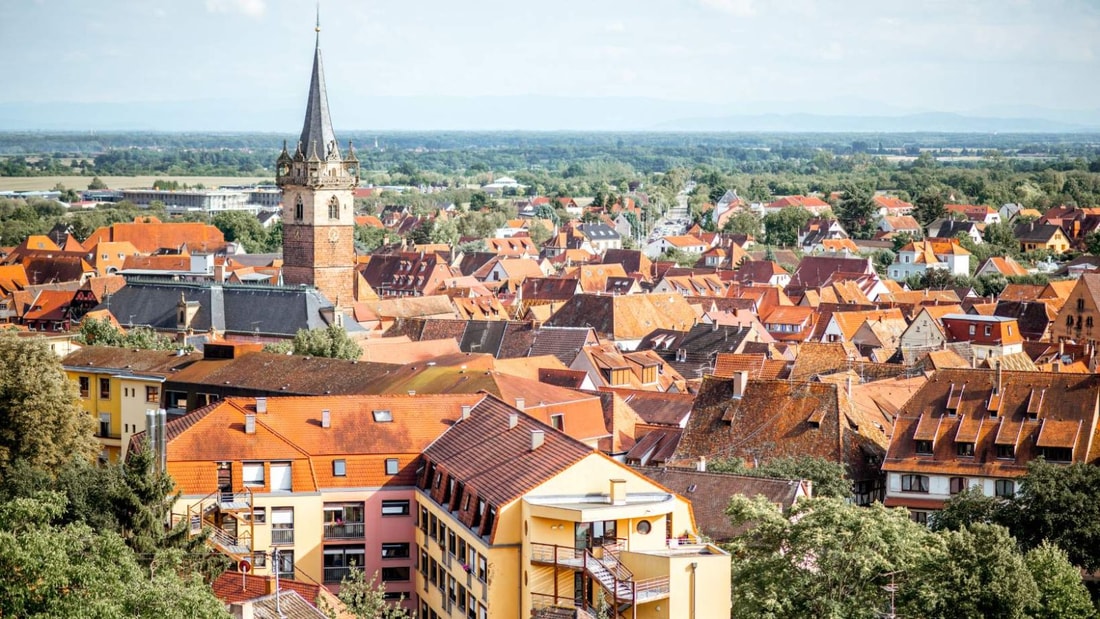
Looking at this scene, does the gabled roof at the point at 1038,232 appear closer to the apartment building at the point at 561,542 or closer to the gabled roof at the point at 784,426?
the gabled roof at the point at 784,426

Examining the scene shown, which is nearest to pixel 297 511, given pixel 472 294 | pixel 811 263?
pixel 472 294

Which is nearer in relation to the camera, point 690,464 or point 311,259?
point 690,464

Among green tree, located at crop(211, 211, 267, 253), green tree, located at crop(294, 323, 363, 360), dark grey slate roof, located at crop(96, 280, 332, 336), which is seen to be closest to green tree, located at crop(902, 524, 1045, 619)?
green tree, located at crop(294, 323, 363, 360)

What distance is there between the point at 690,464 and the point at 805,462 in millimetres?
4719

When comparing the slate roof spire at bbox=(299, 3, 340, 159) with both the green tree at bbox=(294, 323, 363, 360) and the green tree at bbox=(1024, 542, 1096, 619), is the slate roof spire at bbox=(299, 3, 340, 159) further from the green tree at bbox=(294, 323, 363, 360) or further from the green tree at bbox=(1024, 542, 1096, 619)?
the green tree at bbox=(1024, 542, 1096, 619)

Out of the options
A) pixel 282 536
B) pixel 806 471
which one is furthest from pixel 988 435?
pixel 282 536

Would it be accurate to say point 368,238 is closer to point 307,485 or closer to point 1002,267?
point 1002,267

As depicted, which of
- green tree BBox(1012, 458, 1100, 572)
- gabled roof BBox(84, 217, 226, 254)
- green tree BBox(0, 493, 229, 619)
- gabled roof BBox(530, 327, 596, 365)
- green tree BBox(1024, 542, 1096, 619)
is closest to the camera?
green tree BBox(0, 493, 229, 619)

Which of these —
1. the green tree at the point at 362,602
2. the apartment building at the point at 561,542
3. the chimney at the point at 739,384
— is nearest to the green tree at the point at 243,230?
the chimney at the point at 739,384

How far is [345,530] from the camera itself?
43.0 meters

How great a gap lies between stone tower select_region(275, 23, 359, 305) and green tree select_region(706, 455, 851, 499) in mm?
49524

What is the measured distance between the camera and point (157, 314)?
9056 cm

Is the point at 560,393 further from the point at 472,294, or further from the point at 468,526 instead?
the point at 472,294

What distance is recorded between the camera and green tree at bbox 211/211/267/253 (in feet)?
597
